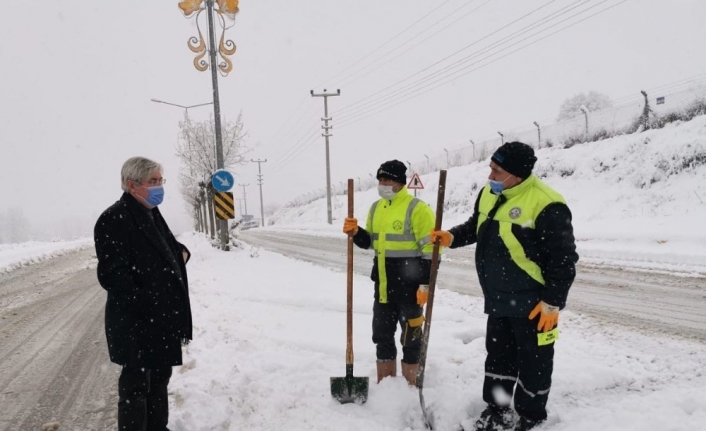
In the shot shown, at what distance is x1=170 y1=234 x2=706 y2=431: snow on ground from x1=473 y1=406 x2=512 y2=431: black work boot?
4.2 inches

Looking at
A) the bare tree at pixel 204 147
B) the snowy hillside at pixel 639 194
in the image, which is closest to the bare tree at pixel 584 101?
the snowy hillside at pixel 639 194

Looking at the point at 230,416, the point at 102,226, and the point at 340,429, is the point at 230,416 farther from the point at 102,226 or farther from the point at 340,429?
the point at 102,226

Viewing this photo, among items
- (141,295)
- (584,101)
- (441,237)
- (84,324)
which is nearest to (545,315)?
(441,237)

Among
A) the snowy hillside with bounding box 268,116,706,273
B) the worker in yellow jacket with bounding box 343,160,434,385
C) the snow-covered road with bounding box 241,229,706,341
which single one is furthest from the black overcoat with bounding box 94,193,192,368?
the snowy hillside with bounding box 268,116,706,273

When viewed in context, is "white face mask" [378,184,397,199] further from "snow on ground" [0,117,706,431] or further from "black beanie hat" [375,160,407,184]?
"snow on ground" [0,117,706,431]

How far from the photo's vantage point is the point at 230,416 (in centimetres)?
307

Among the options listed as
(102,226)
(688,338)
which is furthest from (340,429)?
(688,338)

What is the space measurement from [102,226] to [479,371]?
313 cm

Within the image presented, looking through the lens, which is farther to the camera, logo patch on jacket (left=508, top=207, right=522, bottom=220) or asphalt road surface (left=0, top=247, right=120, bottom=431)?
asphalt road surface (left=0, top=247, right=120, bottom=431)

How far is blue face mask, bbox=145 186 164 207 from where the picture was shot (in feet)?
8.53

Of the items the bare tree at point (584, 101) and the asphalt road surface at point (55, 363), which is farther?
the bare tree at point (584, 101)

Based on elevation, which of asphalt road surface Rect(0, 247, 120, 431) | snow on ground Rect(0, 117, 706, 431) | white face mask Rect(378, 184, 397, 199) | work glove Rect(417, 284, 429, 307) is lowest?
asphalt road surface Rect(0, 247, 120, 431)

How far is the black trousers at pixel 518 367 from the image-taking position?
2.58m

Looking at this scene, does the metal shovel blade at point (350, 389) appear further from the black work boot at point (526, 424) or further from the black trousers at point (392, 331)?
the black work boot at point (526, 424)
